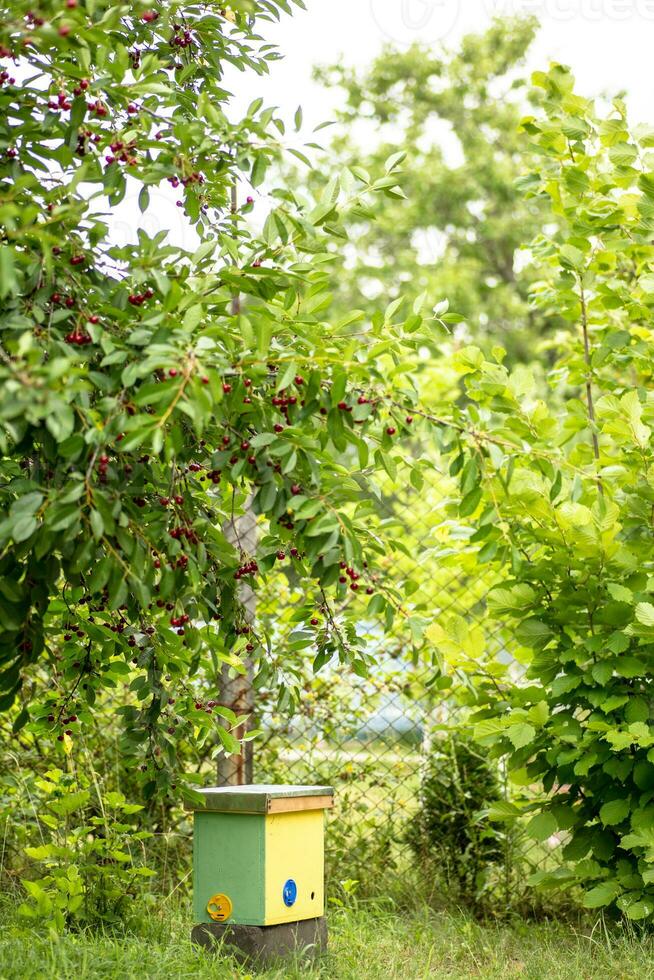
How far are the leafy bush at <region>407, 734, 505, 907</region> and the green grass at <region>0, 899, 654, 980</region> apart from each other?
21 centimetres

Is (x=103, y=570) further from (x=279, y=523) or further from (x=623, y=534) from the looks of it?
(x=623, y=534)

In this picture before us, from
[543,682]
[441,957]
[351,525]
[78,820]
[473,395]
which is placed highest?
[473,395]

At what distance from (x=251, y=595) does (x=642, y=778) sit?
1.62m

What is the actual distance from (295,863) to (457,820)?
1.03m

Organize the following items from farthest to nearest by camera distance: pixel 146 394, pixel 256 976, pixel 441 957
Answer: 1. pixel 441 957
2. pixel 256 976
3. pixel 146 394

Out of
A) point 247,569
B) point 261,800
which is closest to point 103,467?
point 247,569

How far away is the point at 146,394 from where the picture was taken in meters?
1.61

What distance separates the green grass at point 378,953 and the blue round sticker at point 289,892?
16 cm

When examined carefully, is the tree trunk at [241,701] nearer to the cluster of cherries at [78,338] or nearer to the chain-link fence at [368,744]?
the chain-link fence at [368,744]

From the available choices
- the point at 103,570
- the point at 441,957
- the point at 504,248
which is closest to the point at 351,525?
the point at 103,570

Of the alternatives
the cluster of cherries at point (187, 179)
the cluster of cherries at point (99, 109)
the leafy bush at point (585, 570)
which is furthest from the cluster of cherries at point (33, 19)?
the leafy bush at point (585, 570)

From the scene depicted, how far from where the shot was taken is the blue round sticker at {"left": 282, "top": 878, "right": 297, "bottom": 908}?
2930 millimetres

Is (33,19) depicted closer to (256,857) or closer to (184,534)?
(184,534)

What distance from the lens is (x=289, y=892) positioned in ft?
9.66
